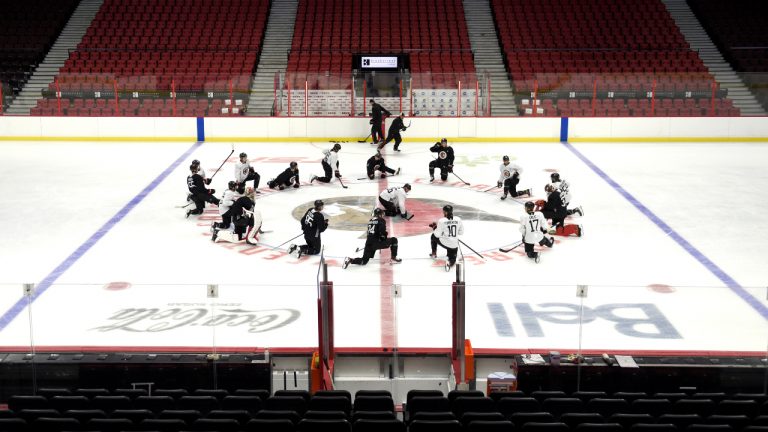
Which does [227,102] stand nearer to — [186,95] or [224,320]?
[186,95]

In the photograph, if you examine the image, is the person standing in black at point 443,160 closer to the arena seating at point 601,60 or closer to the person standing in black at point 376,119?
the person standing in black at point 376,119

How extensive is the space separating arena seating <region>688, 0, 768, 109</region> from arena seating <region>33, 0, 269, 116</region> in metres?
15.9

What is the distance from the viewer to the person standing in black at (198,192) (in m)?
16.0

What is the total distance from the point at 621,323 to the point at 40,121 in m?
21.0

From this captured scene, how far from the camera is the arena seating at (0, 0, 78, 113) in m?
29.0

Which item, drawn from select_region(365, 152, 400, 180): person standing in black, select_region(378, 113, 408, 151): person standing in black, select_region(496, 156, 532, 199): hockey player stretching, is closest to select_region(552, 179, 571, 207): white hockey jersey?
select_region(496, 156, 532, 199): hockey player stretching

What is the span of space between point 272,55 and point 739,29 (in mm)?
16354

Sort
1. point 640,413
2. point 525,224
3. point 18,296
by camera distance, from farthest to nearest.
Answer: point 525,224 → point 18,296 → point 640,413

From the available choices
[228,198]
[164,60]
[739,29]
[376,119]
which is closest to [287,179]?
[228,198]

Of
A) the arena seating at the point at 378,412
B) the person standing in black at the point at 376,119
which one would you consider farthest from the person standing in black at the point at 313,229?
the person standing in black at the point at 376,119

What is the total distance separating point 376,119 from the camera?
2466cm

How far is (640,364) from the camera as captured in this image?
8758 millimetres

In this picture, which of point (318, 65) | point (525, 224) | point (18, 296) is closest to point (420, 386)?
point (18, 296)

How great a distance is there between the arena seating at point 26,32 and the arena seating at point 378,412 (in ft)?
73.3
